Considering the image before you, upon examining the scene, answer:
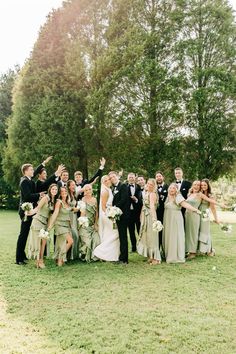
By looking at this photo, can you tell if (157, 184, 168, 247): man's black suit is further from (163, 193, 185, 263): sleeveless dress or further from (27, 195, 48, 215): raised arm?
(27, 195, 48, 215): raised arm

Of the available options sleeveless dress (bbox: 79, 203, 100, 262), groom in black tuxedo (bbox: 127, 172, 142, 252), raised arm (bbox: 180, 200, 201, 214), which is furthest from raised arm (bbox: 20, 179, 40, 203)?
raised arm (bbox: 180, 200, 201, 214)

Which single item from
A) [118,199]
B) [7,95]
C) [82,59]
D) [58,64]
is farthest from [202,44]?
[7,95]

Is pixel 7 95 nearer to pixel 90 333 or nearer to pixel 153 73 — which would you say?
pixel 153 73

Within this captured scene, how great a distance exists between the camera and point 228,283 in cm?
A: 771

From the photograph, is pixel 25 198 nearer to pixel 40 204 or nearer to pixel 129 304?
pixel 40 204

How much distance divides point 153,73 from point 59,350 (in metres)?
16.9

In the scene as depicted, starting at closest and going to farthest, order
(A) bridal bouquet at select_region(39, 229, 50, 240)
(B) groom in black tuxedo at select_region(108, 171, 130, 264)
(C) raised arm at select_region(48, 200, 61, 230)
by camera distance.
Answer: (A) bridal bouquet at select_region(39, 229, 50, 240)
(C) raised arm at select_region(48, 200, 61, 230)
(B) groom in black tuxedo at select_region(108, 171, 130, 264)

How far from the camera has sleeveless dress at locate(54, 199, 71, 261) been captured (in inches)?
360

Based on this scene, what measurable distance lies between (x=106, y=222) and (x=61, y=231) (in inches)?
46.1

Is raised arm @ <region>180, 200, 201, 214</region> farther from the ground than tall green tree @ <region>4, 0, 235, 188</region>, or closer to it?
closer to it

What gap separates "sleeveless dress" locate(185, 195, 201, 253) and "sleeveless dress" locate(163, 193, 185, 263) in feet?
1.87

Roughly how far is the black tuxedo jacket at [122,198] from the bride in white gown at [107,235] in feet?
1.19

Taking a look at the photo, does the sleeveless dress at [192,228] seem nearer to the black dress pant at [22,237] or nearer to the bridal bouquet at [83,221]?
the bridal bouquet at [83,221]

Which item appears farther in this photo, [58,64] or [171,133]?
[58,64]
